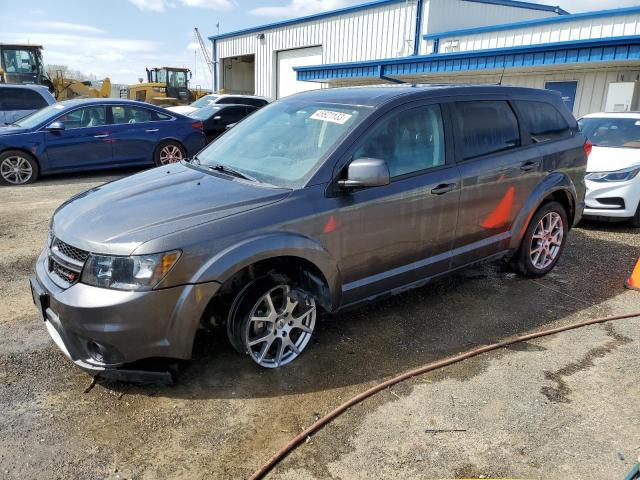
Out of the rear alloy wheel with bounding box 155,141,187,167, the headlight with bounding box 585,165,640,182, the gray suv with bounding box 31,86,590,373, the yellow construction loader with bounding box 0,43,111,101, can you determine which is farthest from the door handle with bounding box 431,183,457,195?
the yellow construction loader with bounding box 0,43,111,101

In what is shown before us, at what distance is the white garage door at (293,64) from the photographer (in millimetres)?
24875

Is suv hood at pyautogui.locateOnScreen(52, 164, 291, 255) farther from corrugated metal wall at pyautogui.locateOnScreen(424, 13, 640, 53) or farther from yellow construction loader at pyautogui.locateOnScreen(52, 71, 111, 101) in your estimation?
yellow construction loader at pyautogui.locateOnScreen(52, 71, 111, 101)

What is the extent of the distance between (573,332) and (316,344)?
2053mm

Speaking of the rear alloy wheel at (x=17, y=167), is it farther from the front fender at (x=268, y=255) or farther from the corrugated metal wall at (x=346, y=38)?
the corrugated metal wall at (x=346, y=38)

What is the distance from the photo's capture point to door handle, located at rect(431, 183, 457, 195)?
379 cm

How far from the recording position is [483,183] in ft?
13.6

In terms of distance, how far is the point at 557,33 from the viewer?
48.1 feet

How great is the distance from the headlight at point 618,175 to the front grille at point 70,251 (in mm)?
6716

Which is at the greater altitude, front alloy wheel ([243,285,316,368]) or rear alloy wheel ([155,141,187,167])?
rear alloy wheel ([155,141,187,167])

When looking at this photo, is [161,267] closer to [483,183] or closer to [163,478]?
[163,478]

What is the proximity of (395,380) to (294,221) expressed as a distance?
120 centimetres

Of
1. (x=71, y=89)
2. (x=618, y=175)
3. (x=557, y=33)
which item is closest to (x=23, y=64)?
(x=71, y=89)

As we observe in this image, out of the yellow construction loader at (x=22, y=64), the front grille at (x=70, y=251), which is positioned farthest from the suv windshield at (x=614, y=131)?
the yellow construction loader at (x=22, y=64)

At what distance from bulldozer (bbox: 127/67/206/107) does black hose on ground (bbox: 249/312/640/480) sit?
25.5 m
